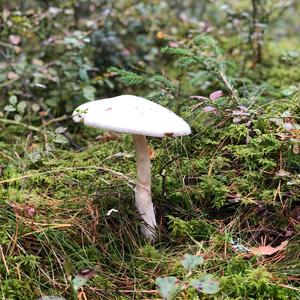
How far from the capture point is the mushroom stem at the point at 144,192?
2080 mm

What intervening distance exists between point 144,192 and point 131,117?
453mm

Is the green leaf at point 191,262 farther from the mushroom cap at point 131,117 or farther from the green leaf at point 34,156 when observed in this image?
the green leaf at point 34,156

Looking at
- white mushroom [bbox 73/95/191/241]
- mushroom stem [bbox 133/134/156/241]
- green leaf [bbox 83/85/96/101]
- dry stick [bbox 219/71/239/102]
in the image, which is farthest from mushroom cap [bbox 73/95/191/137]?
green leaf [bbox 83/85/96/101]

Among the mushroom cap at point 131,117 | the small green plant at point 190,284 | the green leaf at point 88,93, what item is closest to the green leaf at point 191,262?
the small green plant at point 190,284

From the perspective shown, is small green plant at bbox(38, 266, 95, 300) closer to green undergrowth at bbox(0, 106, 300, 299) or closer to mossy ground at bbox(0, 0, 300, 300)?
mossy ground at bbox(0, 0, 300, 300)

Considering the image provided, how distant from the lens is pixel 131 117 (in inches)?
70.9

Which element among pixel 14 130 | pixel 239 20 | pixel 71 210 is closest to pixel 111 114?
pixel 71 210

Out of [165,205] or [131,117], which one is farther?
[165,205]

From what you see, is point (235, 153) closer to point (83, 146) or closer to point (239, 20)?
point (83, 146)

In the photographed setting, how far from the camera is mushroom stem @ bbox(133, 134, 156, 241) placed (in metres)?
2.08

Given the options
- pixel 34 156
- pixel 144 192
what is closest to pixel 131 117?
pixel 144 192

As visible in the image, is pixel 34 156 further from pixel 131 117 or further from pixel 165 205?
pixel 131 117

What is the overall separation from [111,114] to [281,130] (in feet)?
3.37

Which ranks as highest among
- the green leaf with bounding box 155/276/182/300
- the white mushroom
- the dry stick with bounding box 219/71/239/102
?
the white mushroom
